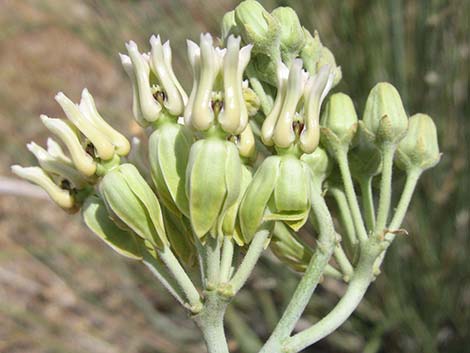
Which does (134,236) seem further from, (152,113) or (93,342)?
(93,342)

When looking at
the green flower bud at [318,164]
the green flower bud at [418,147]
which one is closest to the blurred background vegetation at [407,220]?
the green flower bud at [418,147]

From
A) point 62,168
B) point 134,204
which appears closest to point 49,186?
point 62,168

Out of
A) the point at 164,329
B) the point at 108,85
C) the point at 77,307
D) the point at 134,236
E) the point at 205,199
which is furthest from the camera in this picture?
the point at 108,85

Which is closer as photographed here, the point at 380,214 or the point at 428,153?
the point at 380,214

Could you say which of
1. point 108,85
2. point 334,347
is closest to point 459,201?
point 334,347

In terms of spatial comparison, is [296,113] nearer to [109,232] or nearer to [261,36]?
[261,36]

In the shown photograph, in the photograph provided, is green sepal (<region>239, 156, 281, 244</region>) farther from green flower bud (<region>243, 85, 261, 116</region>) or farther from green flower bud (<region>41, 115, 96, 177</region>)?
green flower bud (<region>41, 115, 96, 177</region>)

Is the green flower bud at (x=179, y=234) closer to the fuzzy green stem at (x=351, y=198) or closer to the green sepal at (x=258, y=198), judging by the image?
the green sepal at (x=258, y=198)
